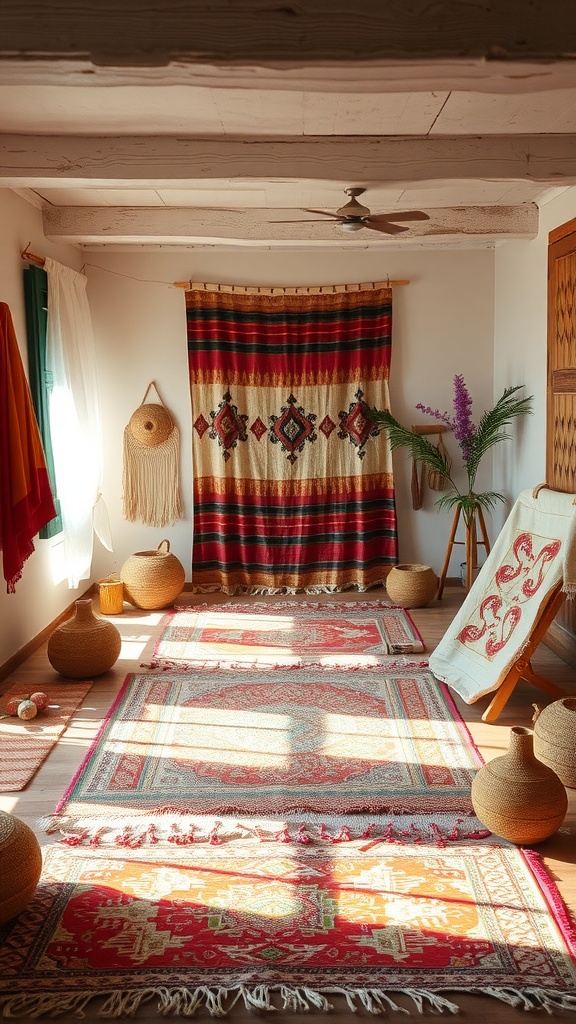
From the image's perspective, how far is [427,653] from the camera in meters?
4.91

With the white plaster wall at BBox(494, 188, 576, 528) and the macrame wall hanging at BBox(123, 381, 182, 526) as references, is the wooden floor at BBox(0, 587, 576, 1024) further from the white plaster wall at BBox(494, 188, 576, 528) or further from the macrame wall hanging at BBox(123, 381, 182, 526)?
the white plaster wall at BBox(494, 188, 576, 528)

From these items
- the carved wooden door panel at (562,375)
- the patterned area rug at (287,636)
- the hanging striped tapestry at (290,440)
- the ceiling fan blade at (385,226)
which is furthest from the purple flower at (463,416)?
the ceiling fan blade at (385,226)

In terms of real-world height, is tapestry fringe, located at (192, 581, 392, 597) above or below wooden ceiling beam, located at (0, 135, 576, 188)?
below

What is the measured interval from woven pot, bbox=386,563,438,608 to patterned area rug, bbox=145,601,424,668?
83 mm

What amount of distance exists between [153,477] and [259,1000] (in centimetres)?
476

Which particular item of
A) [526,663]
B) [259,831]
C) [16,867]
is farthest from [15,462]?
[526,663]

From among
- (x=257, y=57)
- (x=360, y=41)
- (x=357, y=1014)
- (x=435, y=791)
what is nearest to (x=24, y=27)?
(x=257, y=57)

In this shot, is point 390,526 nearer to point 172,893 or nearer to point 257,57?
point 172,893

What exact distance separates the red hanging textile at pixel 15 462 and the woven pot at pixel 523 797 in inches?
99.1

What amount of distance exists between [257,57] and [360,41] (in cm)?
24

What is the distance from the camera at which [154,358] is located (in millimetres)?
6512

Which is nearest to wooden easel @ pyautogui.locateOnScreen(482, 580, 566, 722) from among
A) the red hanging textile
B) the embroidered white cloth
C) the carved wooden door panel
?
the embroidered white cloth

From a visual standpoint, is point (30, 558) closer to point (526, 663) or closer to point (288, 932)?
point (526, 663)

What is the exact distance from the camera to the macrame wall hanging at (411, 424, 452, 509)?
649cm
